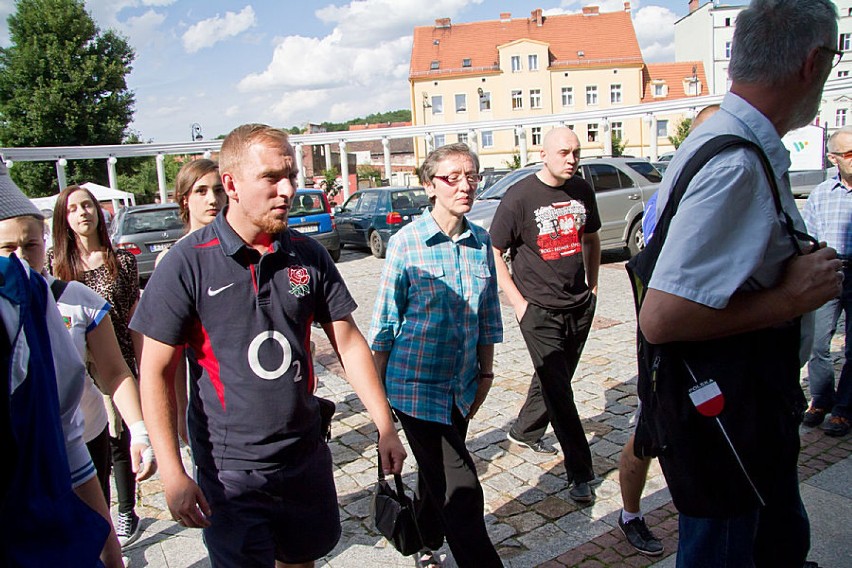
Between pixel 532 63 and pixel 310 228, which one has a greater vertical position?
pixel 532 63

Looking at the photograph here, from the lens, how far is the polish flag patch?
1.80 metres

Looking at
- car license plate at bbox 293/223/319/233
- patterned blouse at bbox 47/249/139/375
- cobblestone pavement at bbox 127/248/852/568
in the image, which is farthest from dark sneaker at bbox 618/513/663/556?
car license plate at bbox 293/223/319/233

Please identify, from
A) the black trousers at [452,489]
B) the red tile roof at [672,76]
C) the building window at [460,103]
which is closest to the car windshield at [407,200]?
the black trousers at [452,489]

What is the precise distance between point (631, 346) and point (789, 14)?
224 inches

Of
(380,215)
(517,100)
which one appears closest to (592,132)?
(517,100)

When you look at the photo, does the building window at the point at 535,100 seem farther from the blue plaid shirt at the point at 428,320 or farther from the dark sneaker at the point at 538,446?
the blue plaid shirt at the point at 428,320

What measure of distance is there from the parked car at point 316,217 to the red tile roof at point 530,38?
1825 inches

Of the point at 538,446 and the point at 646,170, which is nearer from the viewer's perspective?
the point at 538,446

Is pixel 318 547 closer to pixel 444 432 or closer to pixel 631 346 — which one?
pixel 444 432

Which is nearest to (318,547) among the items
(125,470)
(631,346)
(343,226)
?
(125,470)

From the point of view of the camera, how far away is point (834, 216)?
15.3 ft

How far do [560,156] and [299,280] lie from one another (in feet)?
7.77

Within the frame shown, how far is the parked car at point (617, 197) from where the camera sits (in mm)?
12164

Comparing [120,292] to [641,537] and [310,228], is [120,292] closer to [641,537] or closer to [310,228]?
[641,537]
